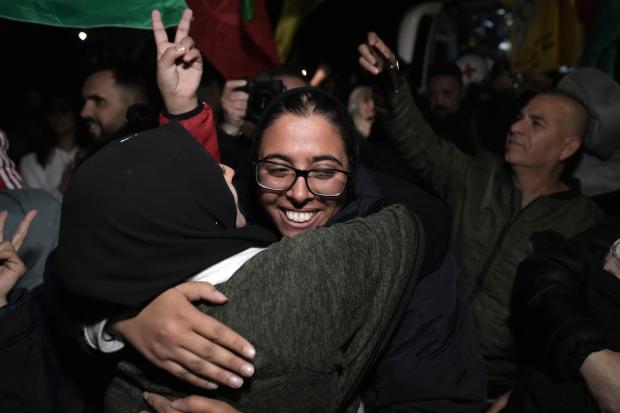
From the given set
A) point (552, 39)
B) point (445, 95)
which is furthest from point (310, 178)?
point (552, 39)

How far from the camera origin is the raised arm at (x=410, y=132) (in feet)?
7.34

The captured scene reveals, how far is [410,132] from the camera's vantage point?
2.41m

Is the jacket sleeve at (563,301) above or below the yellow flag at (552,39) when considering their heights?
below

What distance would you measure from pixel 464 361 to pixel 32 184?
359 cm

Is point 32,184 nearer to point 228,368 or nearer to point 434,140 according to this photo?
point 434,140

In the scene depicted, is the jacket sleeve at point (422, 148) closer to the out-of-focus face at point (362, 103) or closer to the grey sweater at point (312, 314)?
the grey sweater at point (312, 314)

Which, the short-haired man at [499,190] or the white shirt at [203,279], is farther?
the short-haired man at [499,190]

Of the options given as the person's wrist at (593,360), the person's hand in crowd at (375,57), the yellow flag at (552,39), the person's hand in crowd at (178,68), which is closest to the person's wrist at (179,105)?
the person's hand in crowd at (178,68)

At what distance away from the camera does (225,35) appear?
2801 mm

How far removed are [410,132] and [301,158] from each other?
108cm

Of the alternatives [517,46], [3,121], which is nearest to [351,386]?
[517,46]

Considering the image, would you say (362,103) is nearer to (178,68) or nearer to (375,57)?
(375,57)

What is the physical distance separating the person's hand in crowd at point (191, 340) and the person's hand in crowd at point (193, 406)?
0.04 m

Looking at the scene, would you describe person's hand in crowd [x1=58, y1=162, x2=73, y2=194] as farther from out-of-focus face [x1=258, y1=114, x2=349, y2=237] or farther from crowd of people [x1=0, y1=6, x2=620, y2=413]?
out-of-focus face [x1=258, y1=114, x2=349, y2=237]
